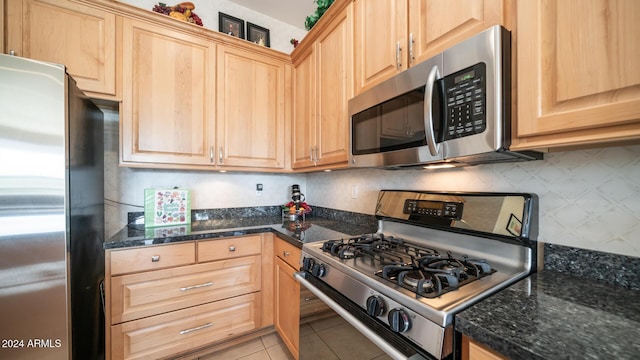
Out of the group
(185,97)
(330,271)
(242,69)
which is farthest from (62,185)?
(242,69)

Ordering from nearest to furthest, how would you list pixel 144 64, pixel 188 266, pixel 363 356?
1. pixel 363 356
2. pixel 188 266
3. pixel 144 64

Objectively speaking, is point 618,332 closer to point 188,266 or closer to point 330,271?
point 330,271

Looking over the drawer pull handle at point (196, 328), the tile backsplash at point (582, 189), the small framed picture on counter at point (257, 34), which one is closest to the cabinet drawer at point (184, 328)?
the drawer pull handle at point (196, 328)

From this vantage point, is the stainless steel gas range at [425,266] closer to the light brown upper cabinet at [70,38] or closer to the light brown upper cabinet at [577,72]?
the light brown upper cabinet at [577,72]

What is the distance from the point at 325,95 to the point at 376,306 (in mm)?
1418

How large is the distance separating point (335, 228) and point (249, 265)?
0.71m

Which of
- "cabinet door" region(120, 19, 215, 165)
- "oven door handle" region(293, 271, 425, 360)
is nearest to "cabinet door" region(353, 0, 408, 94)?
"oven door handle" region(293, 271, 425, 360)

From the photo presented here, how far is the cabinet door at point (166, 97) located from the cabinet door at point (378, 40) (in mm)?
1216

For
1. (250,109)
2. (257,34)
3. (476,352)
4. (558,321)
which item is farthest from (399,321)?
(257,34)

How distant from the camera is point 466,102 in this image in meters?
0.84

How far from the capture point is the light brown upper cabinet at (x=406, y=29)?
0.87 metres

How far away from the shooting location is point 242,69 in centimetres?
204

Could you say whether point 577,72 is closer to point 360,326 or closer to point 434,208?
point 434,208

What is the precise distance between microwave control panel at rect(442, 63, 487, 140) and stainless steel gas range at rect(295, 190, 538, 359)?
40 cm
